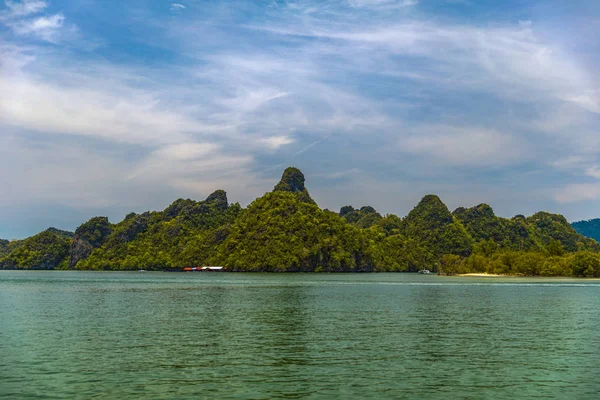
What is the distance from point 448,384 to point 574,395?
6.60 m

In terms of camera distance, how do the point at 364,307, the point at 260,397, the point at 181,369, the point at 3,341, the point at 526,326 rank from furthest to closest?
the point at 364,307
the point at 526,326
the point at 3,341
the point at 181,369
the point at 260,397

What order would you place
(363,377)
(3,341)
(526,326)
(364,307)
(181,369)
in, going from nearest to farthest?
(363,377) → (181,369) → (3,341) → (526,326) → (364,307)

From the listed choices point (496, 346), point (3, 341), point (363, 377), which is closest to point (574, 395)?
point (363, 377)

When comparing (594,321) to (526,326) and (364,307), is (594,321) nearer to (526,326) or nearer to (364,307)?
(526,326)

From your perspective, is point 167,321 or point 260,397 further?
point 167,321

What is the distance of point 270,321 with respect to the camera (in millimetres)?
65125

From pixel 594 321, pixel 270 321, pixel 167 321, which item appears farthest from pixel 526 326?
pixel 167 321

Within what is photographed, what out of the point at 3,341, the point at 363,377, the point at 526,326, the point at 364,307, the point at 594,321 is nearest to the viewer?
the point at 363,377

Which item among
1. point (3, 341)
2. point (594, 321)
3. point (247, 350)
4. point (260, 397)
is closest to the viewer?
point (260, 397)

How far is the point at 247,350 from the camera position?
44219 millimetres

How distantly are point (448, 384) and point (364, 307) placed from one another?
174ft

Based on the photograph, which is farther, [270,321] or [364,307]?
[364,307]

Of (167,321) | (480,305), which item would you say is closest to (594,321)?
(480,305)

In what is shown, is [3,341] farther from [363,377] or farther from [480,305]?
[480,305]
